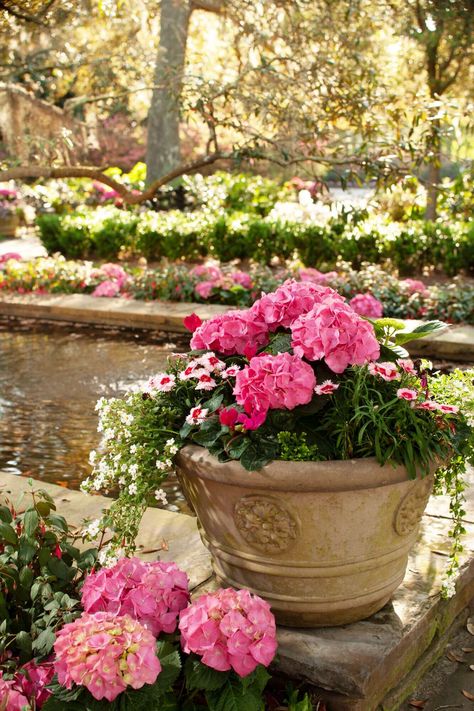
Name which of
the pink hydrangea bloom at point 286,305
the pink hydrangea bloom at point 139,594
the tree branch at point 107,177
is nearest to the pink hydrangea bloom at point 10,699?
the pink hydrangea bloom at point 139,594

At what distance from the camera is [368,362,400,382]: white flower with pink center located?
221 centimetres

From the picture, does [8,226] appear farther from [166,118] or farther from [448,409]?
[448,409]

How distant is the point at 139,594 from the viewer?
2092mm

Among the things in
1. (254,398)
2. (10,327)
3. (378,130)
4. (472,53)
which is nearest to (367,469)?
(254,398)

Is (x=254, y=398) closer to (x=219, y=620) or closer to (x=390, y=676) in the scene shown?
(x=219, y=620)

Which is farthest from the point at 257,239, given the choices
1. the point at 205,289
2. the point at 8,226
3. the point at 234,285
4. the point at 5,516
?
the point at 5,516

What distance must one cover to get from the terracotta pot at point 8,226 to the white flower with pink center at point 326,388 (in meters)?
13.7

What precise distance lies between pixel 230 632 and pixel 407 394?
75 cm

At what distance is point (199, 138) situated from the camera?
21.7 meters

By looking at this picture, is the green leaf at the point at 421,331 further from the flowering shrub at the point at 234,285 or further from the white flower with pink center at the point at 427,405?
the flowering shrub at the point at 234,285

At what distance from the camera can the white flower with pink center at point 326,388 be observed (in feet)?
6.99

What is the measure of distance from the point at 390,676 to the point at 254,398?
33.5 inches

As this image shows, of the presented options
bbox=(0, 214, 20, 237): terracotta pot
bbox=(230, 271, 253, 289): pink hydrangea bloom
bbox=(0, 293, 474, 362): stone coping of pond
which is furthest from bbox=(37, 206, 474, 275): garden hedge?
bbox=(0, 214, 20, 237): terracotta pot

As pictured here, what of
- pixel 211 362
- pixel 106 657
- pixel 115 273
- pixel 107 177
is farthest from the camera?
pixel 115 273
